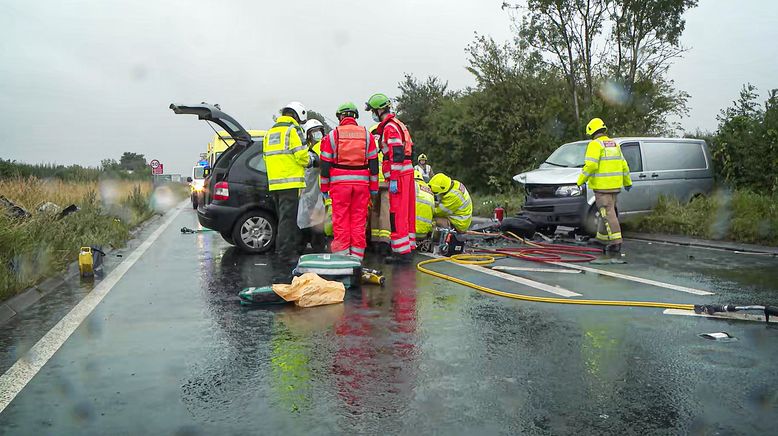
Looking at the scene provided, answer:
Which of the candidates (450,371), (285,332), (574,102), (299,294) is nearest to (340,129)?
(299,294)

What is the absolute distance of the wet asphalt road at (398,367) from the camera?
359 centimetres

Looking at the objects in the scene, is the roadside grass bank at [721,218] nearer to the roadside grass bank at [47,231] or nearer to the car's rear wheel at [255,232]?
the car's rear wheel at [255,232]

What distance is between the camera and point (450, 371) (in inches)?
174

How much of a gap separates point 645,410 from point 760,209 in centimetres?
989

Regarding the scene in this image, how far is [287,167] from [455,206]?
9.11ft

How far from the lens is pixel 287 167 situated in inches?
375

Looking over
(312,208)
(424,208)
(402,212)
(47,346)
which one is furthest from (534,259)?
(47,346)

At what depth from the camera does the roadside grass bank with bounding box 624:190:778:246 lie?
11.5 m

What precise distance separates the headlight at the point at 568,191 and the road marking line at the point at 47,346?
25.4ft

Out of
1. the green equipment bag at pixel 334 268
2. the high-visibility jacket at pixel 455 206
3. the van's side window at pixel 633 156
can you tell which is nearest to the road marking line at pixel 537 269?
the high-visibility jacket at pixel 455 206

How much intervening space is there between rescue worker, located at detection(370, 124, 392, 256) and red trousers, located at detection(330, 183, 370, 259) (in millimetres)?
945

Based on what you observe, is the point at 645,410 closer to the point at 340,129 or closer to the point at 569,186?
the point at 340,129

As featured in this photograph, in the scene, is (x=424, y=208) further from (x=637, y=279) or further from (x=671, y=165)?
(x=671, y=165)

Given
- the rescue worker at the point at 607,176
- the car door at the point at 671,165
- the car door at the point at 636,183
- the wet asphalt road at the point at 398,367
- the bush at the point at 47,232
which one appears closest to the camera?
the wet asphalt road at the point at 398,367
